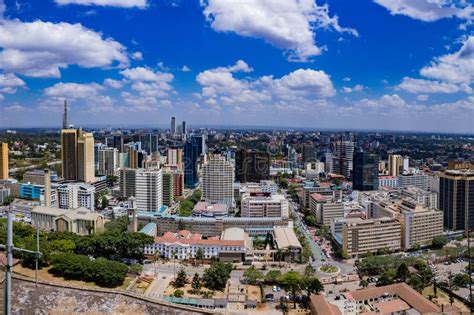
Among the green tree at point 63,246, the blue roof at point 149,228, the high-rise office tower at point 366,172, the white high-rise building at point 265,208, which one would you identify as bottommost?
the blue roof at point 149,228

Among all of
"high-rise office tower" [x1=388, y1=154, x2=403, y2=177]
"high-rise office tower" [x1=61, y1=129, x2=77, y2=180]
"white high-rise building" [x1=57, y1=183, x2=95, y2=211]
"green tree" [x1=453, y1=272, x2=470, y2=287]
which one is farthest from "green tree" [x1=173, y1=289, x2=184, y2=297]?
"high-rise office tower" [x1=388, y1=154, x2=403, y2=177]

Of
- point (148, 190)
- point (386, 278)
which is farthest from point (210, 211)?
point (386, 278)

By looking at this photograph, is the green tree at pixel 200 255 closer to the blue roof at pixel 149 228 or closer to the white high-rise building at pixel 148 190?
the blue roof at pixel 149 228

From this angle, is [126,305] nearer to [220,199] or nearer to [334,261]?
[334,261]

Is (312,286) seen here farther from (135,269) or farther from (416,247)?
(416,247)

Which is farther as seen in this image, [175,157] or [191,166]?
[175,157]

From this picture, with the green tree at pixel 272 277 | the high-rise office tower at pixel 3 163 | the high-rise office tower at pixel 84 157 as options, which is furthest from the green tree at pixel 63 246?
the high-rise office tower at pixel 3 163
